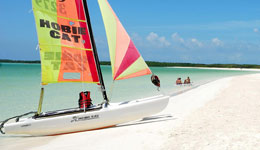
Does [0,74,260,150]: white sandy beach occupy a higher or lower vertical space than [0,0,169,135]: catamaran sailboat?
lower

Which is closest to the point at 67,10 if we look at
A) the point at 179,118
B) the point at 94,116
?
the point at 94,116

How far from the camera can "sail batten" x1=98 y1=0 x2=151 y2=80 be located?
8.09 m

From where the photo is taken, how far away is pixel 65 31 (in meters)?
8.13

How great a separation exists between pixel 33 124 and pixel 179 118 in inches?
192

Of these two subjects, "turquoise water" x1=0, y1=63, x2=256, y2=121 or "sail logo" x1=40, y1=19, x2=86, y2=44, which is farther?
"turquoise water" x1=0, y1=63, x2=256, y2=121

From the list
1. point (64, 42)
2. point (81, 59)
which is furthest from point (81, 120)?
point (64, 42)

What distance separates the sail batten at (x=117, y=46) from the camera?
8094 millimetres

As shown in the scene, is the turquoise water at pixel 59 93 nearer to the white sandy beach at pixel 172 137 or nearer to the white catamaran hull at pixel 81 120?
the white catamaran hull at pixel 81 120

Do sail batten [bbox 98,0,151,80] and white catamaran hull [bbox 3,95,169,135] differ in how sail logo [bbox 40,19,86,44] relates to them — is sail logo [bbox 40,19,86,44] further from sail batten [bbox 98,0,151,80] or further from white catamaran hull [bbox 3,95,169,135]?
white catamaran hull [bbox 3,95,169,135]

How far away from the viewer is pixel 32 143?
7.04 meters

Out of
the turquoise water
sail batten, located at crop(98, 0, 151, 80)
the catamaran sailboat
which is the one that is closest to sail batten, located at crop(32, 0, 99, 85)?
the catamaran sailboat

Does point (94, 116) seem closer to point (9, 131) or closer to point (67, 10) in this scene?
point (9, 131)

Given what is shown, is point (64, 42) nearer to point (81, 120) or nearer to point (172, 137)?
point (81, 120)

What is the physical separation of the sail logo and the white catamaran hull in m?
2.62
